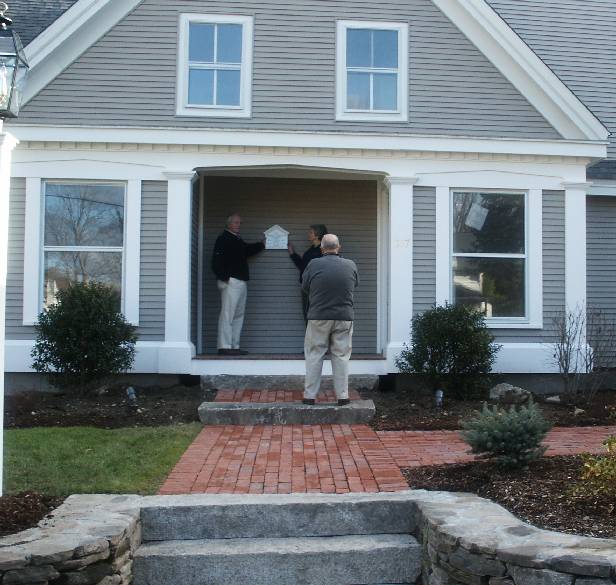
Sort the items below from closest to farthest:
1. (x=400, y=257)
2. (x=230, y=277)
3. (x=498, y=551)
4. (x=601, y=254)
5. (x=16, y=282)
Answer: (x=498, y=551), (x=16, y=282), (x=400, y=257), (x=230, y=277), (x=601, y=254)

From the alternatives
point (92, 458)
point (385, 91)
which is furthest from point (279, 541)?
point (385, 91)

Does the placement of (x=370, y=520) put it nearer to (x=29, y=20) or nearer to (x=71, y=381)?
(x=71, y=381)

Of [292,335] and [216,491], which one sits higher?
[292,335]

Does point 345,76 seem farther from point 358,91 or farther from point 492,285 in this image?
point 492,285

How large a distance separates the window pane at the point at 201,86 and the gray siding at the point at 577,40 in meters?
5.66

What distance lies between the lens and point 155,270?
9.82 meters

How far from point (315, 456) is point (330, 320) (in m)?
1.90

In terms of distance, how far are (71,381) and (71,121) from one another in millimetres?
3415

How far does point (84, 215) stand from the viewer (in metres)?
9.88

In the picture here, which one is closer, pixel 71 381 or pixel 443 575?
pixel 443 575

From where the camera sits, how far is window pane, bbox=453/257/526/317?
33.8 feet

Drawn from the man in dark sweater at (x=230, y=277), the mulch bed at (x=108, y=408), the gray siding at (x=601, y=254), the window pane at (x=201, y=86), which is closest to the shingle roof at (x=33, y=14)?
the window pane at (x=201, y=86)

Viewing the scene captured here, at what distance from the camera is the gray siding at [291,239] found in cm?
1148

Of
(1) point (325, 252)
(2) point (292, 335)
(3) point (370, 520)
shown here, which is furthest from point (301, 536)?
(2) point (292, 335)
